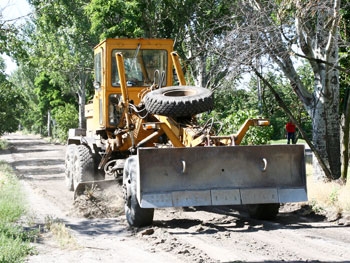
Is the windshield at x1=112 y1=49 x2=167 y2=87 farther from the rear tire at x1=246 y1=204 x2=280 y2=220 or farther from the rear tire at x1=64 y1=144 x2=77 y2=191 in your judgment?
the rear tire at x1=246 y1=204 x2=280 y2=220

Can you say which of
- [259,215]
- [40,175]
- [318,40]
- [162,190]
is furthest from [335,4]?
[40,175]

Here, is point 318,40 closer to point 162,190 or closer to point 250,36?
point 250,36

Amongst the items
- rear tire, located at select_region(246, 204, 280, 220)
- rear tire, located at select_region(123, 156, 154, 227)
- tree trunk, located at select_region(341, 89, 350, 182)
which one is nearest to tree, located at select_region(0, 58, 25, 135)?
tree trunk, located at select_region(341, 89, 350, 182)

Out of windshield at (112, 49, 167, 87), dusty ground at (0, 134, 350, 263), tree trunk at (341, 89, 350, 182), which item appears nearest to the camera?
dusty ground at (0, 134, 350, 263)

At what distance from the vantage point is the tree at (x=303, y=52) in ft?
38.0

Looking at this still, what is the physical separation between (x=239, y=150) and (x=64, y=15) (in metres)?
24.6

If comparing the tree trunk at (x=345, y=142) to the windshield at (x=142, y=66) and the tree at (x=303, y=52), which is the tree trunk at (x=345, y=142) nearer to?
the tree at (x=303, y=52)

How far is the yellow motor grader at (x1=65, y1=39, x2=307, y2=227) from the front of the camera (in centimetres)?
872

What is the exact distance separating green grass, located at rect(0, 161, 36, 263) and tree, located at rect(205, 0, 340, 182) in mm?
4982

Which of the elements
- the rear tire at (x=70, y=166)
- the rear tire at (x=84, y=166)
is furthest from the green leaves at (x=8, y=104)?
the rear tire at (x=84, y=166)

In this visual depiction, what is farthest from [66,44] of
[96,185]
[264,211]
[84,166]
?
[264,211]

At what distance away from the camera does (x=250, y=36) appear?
38.3 ft

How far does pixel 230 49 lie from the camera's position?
39.8 feet

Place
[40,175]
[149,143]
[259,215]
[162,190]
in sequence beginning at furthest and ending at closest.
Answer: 1. [40,175]
2. [149,143]
3. [259,215]
4. [162,190]
